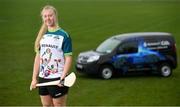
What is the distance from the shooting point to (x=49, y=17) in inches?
290

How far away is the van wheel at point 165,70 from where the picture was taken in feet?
71.4

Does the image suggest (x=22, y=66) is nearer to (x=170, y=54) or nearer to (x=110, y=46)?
(x=110, y=46)

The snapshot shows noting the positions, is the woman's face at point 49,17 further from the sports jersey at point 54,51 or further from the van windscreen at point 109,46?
the van windscreen at point 109,46

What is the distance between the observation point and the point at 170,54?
2205 cm

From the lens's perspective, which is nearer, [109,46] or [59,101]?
[59,101]

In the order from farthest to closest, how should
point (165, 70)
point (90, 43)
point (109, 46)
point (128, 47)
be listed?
point (90, 43)
point (165, 70)
point (109, 46)
point (128, 47)

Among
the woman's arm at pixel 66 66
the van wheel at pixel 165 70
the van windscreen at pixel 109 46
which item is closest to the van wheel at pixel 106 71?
the van windscreen at pixel 109 46

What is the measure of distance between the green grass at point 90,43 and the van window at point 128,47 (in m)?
1.00

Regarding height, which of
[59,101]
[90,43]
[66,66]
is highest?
[66,66]

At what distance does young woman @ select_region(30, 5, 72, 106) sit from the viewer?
7.45 meters

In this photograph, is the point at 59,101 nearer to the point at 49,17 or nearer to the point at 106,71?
the point at 49,17

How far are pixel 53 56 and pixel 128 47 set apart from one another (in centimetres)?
1398

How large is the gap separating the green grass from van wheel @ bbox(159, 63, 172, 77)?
31 centimetres

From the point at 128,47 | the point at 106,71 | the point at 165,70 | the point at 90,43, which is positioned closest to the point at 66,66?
the point at 106,71
